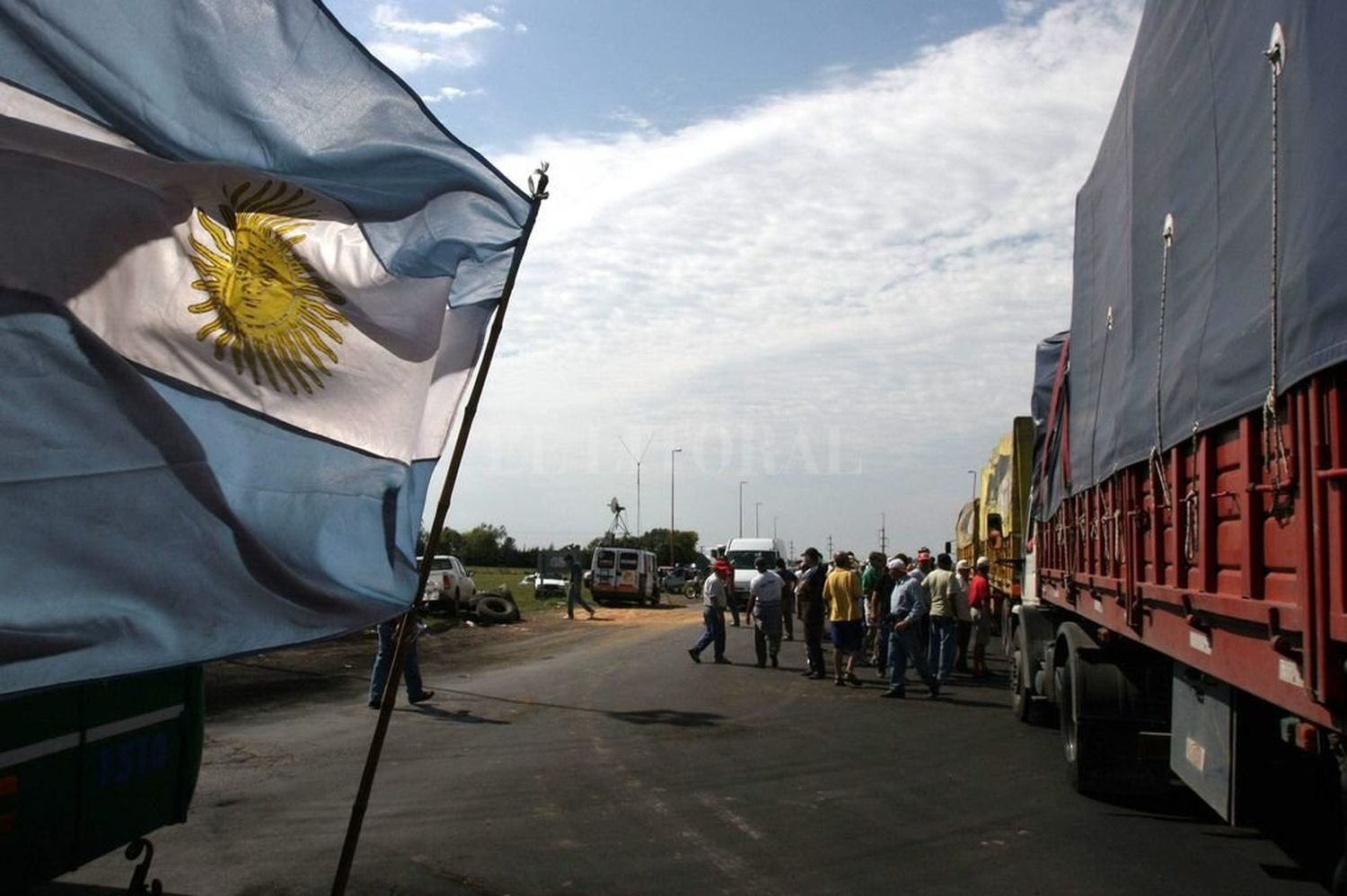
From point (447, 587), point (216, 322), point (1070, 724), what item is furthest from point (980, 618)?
point (447, 587)

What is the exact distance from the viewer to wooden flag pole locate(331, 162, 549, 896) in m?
4.12

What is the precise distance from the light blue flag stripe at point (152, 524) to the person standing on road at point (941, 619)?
1208 centimetres

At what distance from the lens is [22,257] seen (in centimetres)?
326

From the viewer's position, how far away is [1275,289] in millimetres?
3840

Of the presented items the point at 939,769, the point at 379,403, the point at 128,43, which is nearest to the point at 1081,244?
the point at 939,769

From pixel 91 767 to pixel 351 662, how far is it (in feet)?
50.6

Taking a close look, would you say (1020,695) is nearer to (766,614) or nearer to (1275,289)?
(766,614)

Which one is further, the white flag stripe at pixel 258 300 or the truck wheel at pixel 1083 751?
the truck wheel at pixel 1083 751

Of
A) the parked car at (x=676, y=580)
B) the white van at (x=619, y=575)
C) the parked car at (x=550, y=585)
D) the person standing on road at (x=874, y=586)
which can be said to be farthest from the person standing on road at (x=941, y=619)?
the parked car at (x=676, y=580)

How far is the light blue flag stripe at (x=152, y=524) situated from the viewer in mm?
3125

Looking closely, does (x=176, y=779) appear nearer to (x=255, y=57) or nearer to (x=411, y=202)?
(x=411, y=202)

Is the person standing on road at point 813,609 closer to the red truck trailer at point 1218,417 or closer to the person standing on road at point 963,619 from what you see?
the person standing on road at point 963,619

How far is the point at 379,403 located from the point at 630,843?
362 cm

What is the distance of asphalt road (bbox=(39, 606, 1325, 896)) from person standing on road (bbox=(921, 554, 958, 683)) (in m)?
2.05
